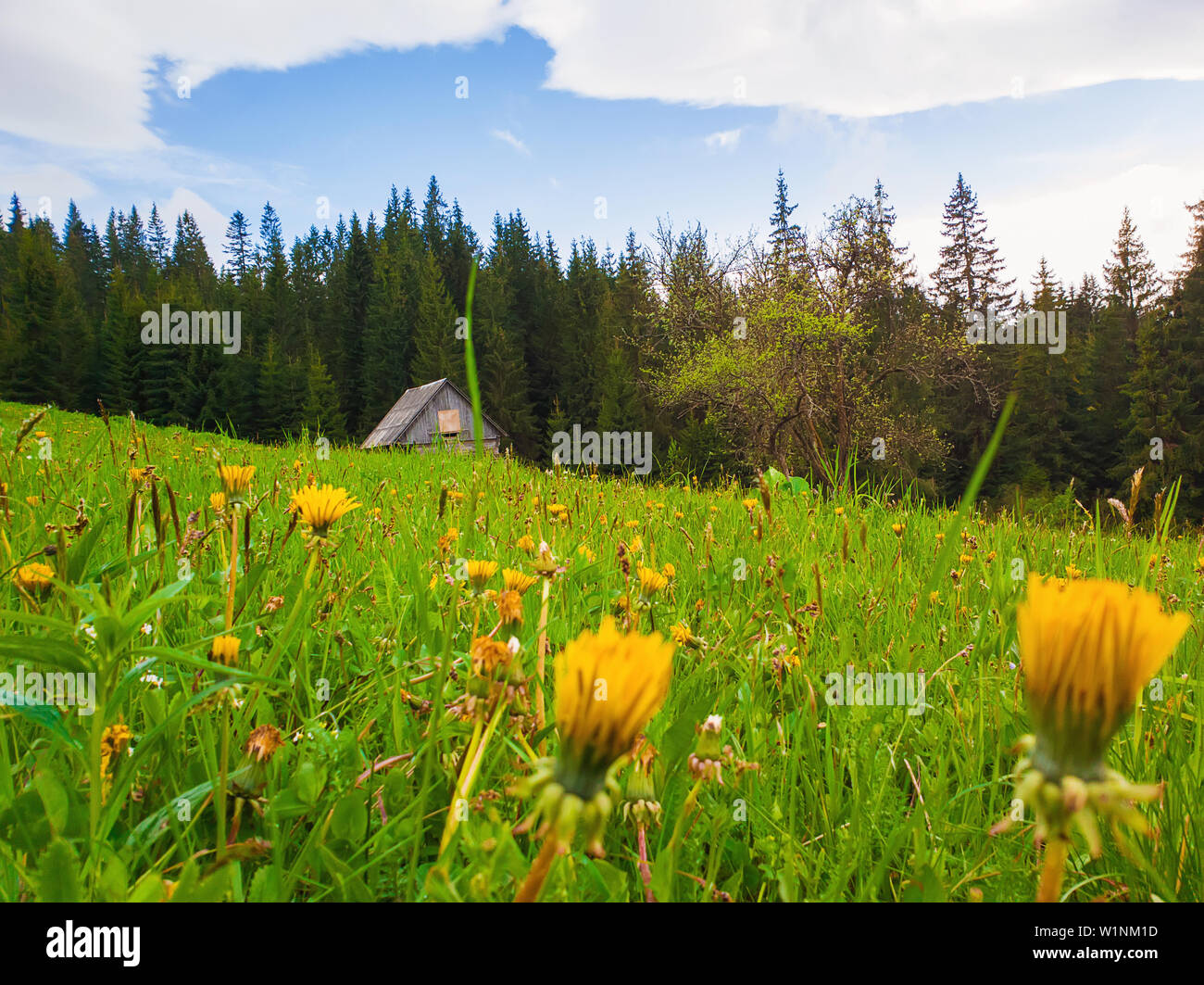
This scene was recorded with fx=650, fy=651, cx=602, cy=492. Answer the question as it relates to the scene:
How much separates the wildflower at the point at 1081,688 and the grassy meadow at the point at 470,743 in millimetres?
127

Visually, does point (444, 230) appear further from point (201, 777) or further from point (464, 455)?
point (201, 777)

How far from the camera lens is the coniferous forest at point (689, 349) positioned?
78.2 ft

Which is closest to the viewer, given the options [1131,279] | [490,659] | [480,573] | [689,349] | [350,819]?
[490,659]

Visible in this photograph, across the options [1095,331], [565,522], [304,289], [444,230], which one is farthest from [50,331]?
[1095,331]

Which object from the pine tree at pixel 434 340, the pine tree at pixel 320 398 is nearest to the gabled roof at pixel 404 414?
the pine tree at pixel 320 398

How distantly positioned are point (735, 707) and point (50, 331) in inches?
2410

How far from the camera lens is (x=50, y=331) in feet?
153
